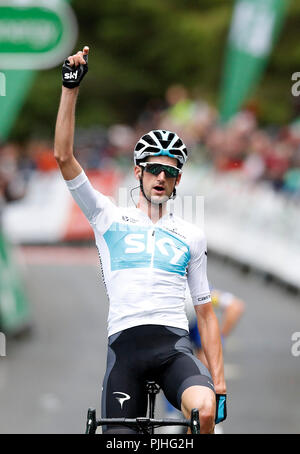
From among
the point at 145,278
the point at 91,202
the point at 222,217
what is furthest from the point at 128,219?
the point at 222,217

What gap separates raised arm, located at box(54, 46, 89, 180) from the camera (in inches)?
221

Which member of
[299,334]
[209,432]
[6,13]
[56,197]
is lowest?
[209,432]

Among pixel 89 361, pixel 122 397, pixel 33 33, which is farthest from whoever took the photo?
pixel 89 361

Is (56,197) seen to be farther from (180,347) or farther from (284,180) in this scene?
(180,347)

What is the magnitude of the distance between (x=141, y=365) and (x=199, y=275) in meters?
0.61

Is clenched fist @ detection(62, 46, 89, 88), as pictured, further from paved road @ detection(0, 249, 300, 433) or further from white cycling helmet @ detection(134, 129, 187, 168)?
paved road @ detection(0, 249, 300, 433)

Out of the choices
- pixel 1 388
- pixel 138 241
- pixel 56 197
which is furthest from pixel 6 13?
pixel 56 197

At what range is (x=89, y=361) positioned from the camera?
13828 millimetres

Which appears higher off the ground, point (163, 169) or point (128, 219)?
point (163, 169)

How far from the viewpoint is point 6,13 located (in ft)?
40.5

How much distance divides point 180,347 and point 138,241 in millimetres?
603

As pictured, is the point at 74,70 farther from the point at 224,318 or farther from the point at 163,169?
the point at 224,318

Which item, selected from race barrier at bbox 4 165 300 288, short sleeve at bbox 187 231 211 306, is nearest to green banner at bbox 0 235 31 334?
race barrier at bbox 4 165 300 288

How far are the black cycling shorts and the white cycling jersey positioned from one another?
0.21 ft
